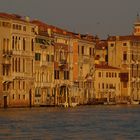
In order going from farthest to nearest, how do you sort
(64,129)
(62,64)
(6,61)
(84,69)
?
1. (84,69)
2. (62,64)
3. (6,61)
4. (64,129)

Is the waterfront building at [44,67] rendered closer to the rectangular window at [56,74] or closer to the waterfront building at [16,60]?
the rectangular window at [56,74]

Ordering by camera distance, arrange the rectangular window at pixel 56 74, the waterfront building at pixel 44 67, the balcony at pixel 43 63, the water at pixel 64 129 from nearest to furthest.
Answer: the water at pixel 64 129 < the waterfront building at pixel 44 67 < the balcony at pixel 43 63 < the rectangular window at pixel 56 74

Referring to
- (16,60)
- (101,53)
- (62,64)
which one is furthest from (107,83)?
(16,60)

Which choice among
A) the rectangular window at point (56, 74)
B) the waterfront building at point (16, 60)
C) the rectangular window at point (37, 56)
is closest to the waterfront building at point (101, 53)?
the rectangular window at point (56, 74)

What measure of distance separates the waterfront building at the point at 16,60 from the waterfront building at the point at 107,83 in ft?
67.8

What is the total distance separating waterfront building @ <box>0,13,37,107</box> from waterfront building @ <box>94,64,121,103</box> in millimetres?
20679

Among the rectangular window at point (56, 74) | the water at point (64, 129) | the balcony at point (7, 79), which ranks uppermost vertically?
the rectangular window at point (56, 74)

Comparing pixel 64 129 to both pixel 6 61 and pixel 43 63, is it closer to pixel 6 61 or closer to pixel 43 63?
pixel 6 61

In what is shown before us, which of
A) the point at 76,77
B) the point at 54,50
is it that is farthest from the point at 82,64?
the point at 54,50

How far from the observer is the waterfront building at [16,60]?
74.2 m

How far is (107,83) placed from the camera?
335 feet

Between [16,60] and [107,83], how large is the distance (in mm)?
27633

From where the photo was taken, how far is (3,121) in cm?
4888

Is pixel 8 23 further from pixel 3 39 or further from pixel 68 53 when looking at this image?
pixel 68 53
